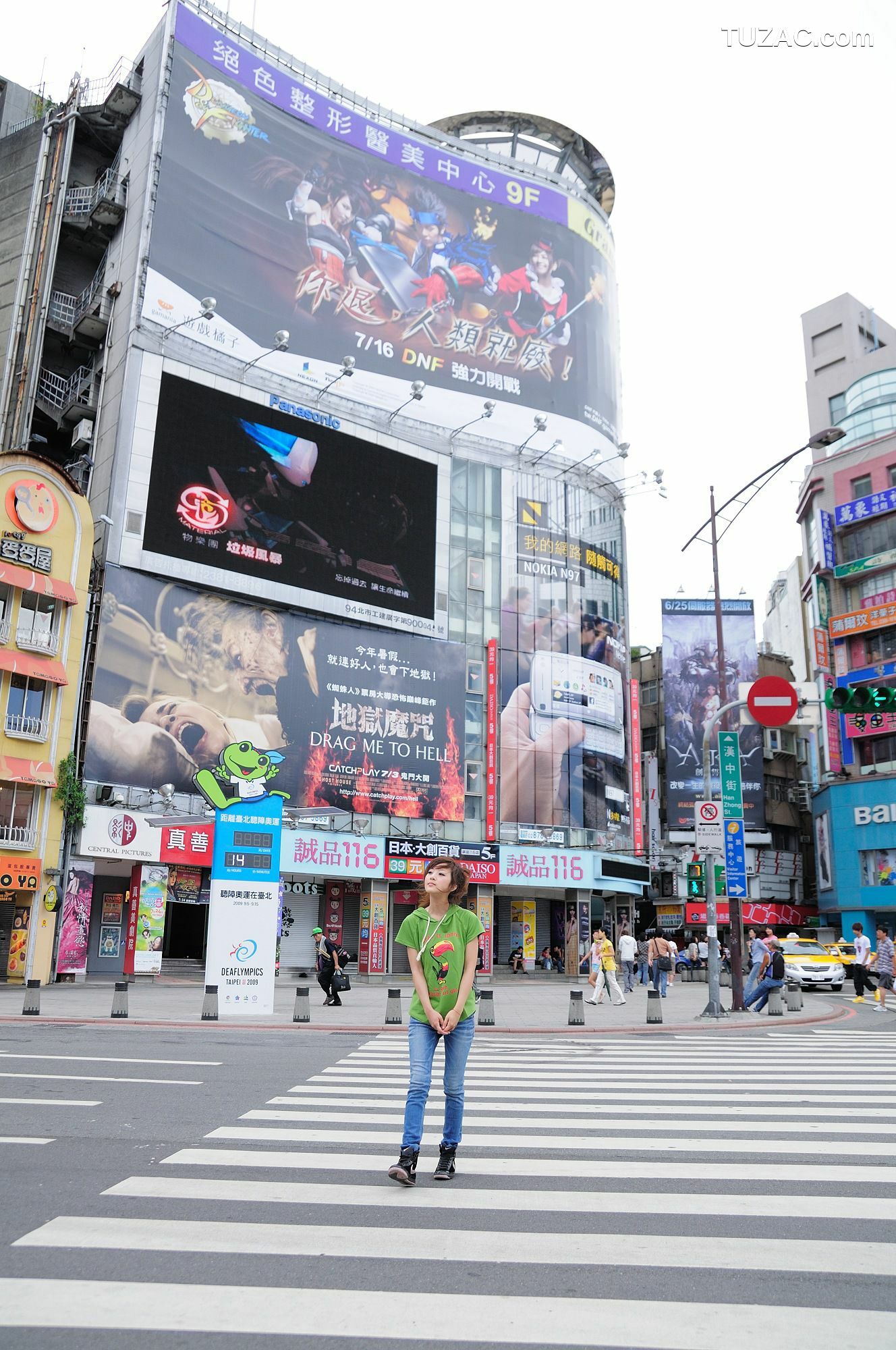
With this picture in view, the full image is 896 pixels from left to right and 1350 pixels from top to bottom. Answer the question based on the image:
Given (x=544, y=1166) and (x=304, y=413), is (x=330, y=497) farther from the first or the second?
(x=544, y=1166)

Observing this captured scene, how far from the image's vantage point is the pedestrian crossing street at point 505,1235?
4176 millimetres

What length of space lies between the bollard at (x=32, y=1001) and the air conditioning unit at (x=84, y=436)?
1164 inches

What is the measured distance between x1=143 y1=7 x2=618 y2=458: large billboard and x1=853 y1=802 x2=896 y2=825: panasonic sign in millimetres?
24397

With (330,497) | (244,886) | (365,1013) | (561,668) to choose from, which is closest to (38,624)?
(330,497)

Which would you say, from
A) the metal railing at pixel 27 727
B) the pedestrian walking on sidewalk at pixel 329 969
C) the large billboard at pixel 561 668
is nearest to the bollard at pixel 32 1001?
the pedestrian walking on sidewalk at pixel 329 969

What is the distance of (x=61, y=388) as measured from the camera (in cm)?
4756

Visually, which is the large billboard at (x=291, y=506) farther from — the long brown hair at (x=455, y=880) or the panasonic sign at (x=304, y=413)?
the long brown hair at (x=455, y=880)

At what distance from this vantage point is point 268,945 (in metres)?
20.6

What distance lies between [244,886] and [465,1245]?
16.0 m

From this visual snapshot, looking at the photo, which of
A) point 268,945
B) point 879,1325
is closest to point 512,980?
point 268,945

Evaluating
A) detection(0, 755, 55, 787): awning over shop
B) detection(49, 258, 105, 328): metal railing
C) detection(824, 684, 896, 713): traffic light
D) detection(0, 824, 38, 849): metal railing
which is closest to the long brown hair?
detection(824, 684, 896, 713): traffic light

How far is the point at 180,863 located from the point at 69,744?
628 centimetres

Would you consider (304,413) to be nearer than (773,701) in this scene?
No

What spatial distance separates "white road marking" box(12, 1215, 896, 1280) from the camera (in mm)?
A: 4926
